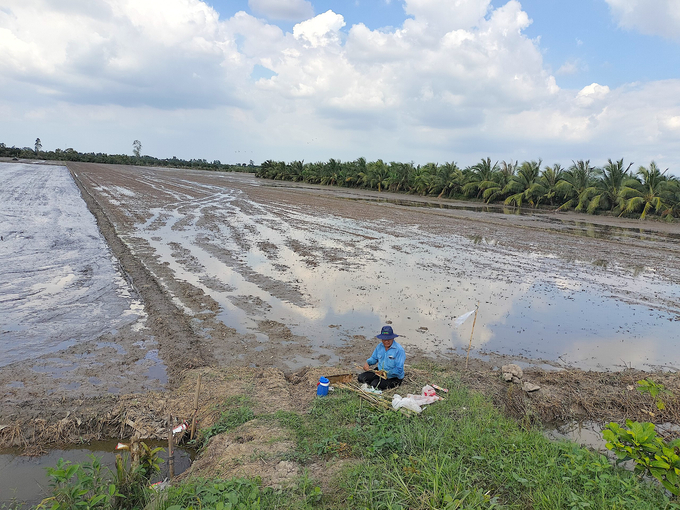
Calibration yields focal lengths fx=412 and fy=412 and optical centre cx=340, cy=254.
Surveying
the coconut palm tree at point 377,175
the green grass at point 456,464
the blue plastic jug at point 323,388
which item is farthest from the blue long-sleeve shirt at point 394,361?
the coconut palm tree at point 377,175

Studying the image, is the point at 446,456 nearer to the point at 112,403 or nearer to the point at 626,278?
the point at 112,403

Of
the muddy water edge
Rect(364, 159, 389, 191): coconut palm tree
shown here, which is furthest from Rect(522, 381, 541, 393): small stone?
Rect(364, 159, 389, 191): coconut palm tree

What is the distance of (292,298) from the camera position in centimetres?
958

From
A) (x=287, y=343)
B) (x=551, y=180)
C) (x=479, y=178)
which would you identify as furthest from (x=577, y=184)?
(x=287, y=343)

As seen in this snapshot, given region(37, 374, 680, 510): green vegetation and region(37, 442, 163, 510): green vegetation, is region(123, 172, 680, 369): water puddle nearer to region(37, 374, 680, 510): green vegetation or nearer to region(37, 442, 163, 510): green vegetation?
region(37, 374, 680, 510): green vegetation

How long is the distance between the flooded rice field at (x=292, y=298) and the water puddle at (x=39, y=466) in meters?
1.05

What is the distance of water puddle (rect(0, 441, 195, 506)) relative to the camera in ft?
12.9

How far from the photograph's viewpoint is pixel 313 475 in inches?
154

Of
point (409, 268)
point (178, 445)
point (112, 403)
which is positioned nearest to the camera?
point (178, 445)

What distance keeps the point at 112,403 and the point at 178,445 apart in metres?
1.14

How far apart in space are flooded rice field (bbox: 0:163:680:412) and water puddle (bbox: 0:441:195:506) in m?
1.05

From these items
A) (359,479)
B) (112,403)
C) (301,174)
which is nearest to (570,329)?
(359,479)

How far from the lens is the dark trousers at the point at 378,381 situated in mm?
5576

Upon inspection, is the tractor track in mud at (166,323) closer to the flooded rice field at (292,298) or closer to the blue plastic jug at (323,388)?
the flooded rice field at (292,298)
